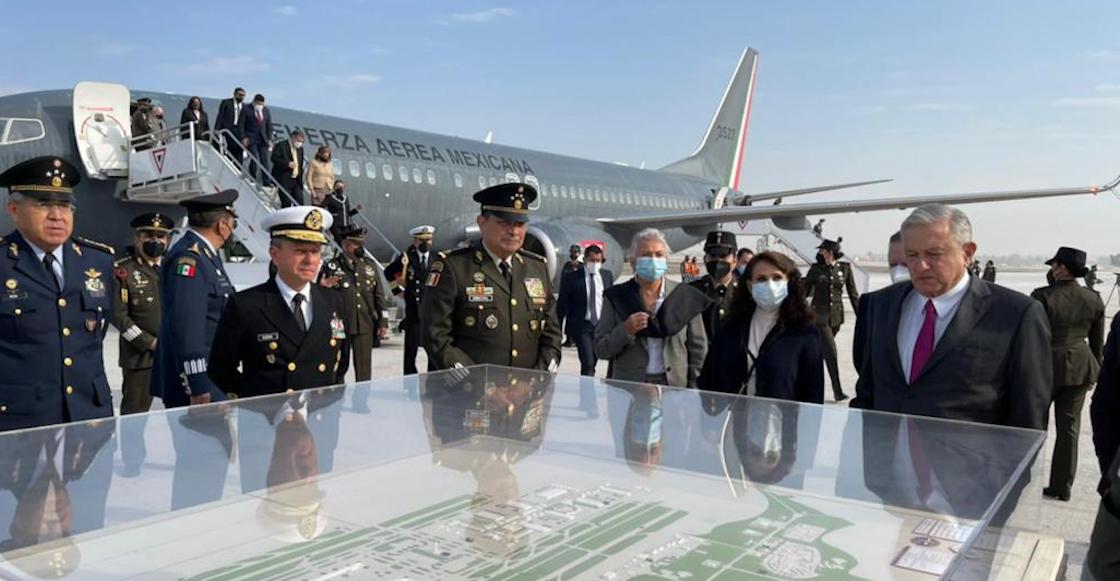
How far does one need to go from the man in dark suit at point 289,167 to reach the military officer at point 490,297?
757 cm

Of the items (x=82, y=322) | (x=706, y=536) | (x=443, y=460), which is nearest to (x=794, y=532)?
(x=706, y=536)

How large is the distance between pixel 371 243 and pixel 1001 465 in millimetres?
11806

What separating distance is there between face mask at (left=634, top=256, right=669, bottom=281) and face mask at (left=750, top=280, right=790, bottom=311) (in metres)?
0.49

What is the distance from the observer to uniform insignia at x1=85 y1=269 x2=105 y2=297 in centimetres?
302

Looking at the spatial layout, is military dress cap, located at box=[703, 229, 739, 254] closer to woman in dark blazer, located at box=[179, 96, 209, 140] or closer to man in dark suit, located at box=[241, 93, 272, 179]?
man in dark suit, located at box=[241, 93, 272, 179]

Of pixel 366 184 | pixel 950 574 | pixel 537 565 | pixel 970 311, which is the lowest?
pixel 537 565

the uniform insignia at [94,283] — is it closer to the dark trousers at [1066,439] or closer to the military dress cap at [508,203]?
the military dress cap at [508,203]

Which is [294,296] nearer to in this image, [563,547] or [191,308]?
[191,308]

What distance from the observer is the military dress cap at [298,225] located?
2885mm

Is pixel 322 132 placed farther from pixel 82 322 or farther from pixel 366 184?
pixel 82 322

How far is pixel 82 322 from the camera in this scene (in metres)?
2.98

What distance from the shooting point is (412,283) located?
25.5ft

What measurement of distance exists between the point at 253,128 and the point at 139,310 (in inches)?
234

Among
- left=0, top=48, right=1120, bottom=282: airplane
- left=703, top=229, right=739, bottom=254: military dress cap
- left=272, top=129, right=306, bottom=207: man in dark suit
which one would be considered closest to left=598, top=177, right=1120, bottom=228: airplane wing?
left=0, top=48, right=1120, bottom=282: airplane
